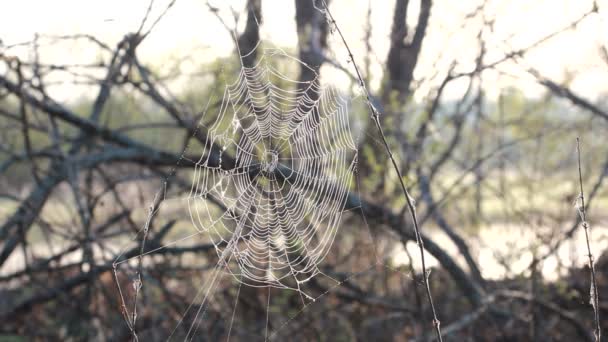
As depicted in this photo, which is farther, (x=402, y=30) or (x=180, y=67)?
(x=180, y=67)

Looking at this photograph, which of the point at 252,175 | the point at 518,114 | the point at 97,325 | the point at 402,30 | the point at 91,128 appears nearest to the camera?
the point at 91,128

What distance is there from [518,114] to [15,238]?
18.5 feet

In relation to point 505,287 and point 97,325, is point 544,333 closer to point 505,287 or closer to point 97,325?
point 505,287

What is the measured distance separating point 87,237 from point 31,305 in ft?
4.71

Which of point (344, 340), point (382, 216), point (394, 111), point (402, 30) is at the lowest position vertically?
point (344, 340)

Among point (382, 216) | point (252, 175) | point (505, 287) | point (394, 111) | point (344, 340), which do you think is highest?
point (394, 111)

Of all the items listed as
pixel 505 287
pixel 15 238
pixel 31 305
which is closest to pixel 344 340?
pixel 505 287

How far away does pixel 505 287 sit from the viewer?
515 cm

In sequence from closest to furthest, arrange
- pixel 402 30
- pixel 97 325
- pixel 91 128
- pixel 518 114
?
1. pixel 91 128
2. pixel 402 30
3. pixel 97 325
4. pixel 518 114

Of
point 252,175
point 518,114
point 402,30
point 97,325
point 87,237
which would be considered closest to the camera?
point 87,237

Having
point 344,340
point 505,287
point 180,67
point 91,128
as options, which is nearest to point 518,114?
point 505,287

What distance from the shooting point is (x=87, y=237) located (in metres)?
3.89

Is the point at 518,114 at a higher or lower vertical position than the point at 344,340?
higher

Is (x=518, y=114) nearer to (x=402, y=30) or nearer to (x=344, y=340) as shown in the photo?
(x=402, y=30)
